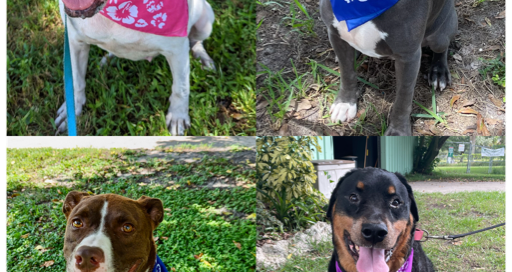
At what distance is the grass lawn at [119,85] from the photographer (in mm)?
3039

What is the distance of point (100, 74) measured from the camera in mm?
3143

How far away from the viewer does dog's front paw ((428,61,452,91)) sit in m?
2.79

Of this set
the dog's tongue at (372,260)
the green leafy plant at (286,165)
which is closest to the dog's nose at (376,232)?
the dog's tongue at (372,260)

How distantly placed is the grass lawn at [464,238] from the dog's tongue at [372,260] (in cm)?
36

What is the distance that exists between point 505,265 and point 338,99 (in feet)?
5.08

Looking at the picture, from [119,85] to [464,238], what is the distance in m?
2.75

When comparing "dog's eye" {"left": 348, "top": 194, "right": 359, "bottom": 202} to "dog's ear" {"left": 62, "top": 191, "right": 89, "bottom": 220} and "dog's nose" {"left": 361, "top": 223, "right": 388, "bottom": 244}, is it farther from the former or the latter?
"dog's ear" {"left": 62, "top": 191, "right": 89, "bottom": 220}

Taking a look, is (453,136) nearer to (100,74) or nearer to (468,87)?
(468,87)

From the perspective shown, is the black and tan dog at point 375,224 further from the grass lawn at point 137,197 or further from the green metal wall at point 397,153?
the grass lawn at point 137,197

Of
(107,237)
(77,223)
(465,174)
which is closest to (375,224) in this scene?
(465,174)

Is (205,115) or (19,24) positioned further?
(19,24)

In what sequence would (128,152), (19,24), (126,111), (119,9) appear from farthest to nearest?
(19,24) → (126,111) → (128,152) → (119,9)

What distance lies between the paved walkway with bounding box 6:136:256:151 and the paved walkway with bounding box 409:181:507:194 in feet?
3.95

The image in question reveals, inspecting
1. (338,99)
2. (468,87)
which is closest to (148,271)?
(338,99)
